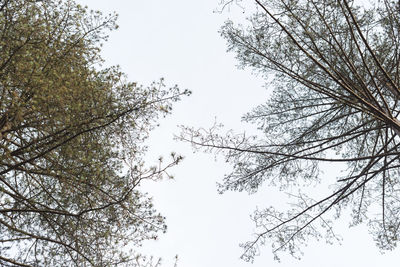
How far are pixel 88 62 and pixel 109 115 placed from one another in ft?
4.68

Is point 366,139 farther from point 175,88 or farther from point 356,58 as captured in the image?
point 175,88

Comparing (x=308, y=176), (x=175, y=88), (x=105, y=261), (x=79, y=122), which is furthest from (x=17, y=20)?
(x=308, y=176)

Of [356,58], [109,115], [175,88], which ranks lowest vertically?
[109,115]

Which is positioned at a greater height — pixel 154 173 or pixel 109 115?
pixel 109 115

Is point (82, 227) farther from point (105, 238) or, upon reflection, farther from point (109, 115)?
point (109, 115)

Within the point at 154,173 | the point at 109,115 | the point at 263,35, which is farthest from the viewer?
the point at 263,35

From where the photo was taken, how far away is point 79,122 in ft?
12.2

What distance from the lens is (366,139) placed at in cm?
679

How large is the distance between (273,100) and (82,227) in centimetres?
461

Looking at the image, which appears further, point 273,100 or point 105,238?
point 273,100

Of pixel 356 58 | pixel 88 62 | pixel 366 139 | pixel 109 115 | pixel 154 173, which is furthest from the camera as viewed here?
pixel 366 139

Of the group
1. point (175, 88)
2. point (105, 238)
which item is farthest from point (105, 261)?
point (175, 88)

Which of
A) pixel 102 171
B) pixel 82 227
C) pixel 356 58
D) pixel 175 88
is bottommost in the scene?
pixel 82 227

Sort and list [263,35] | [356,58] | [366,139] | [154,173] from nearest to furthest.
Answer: [154,173] → [263,35] → [356,58] → [366,139]
